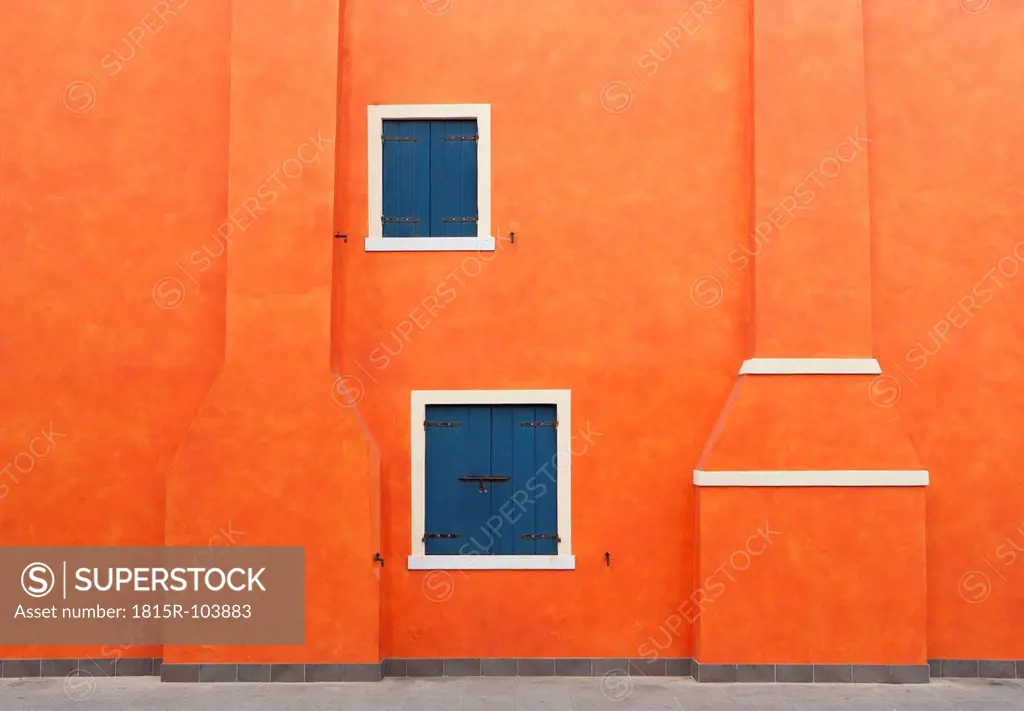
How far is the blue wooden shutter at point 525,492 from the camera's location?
8.95 meters

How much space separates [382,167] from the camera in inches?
362

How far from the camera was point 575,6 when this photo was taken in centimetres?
926

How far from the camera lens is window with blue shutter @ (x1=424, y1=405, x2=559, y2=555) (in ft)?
29.3

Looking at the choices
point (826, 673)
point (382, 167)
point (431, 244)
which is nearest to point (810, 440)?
point (826, 673)

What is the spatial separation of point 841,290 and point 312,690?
5482mm

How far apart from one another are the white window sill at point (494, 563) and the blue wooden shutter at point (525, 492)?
0.22 feet

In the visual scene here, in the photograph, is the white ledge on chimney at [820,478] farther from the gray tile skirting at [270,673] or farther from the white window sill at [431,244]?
the gray tile skirting at [270,673]

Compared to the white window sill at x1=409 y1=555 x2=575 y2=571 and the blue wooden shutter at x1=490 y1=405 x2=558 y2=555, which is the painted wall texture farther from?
the blue wooden shutter at x1=490 y1=405 x2=558 y2=555

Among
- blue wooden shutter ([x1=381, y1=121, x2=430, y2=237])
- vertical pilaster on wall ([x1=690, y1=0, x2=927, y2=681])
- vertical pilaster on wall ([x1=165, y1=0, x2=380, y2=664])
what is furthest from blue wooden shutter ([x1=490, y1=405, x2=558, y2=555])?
Result: blue wooden shutter ([x1=381, y1=121, x2=430, y2=237])

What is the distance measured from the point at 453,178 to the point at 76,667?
5.35m

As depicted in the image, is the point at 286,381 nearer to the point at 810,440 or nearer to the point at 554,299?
the point at 554,299

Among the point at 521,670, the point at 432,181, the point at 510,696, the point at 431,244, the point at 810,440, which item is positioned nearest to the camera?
the point at 510,696

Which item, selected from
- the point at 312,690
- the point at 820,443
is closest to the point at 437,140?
the point at 820,443

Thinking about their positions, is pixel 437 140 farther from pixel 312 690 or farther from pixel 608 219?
pixel 312 690
